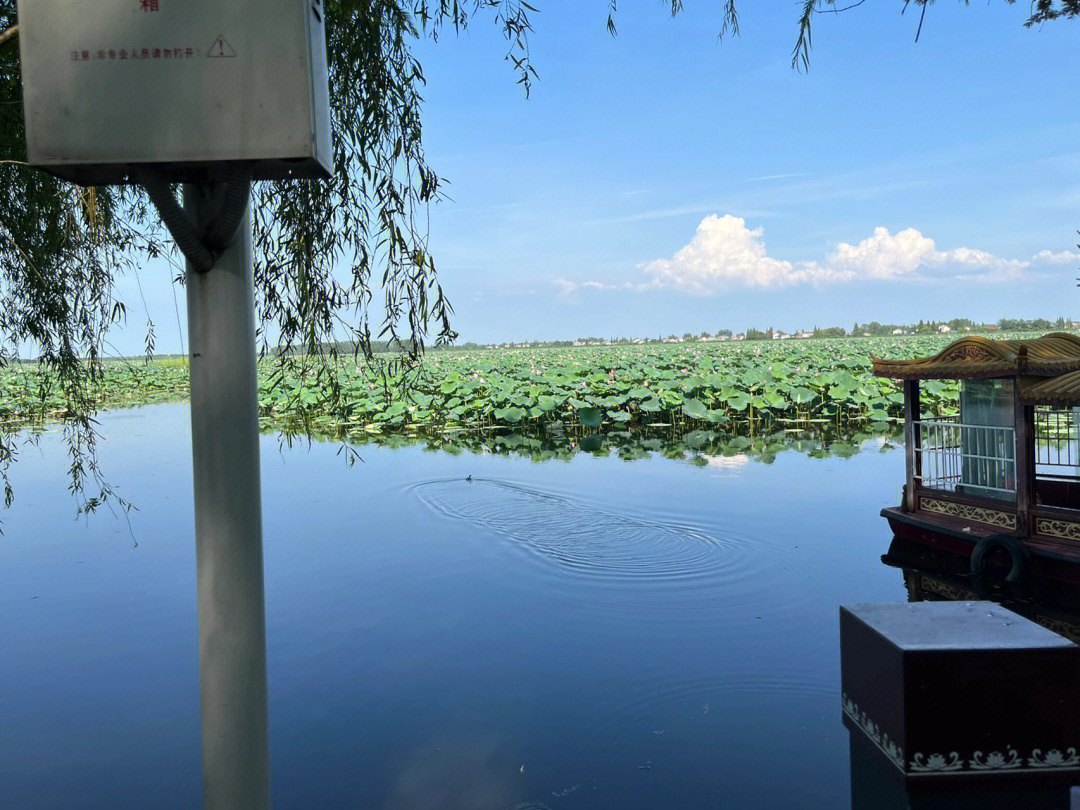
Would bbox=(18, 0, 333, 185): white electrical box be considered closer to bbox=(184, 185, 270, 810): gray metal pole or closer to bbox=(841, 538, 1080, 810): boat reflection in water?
bbox=(184, 185, 270, 810): gray metal pole

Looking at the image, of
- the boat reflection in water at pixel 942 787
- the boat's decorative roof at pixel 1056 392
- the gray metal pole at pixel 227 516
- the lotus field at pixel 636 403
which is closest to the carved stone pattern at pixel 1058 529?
the boat's decorative roof at pixel 1056 392

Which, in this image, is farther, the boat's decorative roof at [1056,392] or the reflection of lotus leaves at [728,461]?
the reflection of lotus leaves at [728,461]

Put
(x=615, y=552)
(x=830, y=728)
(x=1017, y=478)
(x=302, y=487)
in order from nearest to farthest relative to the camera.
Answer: (x=830, y=728) → (x=1017, y=478) → (x=615, y=552) → (x=302, y=487)

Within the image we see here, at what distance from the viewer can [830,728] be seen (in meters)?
3.79

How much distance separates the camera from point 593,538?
767cm

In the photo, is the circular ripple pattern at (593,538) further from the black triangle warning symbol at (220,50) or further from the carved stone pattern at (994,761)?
the black triangle warning symbol at (220,50)

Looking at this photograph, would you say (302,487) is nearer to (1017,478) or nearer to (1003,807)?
(1017,478)

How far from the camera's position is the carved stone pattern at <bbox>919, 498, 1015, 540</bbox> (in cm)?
662

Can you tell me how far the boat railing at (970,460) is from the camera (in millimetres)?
7090

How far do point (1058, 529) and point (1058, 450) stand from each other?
147cm

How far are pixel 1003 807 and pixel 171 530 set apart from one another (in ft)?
24.6

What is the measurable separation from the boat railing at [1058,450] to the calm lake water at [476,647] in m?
1.43

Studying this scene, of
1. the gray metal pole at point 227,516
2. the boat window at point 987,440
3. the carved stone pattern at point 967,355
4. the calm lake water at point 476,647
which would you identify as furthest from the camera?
the boat window at point 987,440

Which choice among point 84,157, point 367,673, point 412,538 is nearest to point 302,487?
point 412,538
